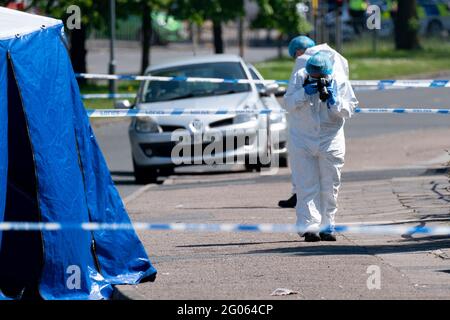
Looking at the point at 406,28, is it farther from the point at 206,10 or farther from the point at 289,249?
the point at 289,249

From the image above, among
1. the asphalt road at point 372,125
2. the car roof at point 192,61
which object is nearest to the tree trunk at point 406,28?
the asphalt road at point 372,125

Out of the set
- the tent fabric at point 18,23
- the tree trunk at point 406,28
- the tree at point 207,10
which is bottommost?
the tree trunk at point 406,28

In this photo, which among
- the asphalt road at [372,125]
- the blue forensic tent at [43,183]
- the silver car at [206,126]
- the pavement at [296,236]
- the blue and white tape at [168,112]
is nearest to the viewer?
the blue forensic tent at [43,183]

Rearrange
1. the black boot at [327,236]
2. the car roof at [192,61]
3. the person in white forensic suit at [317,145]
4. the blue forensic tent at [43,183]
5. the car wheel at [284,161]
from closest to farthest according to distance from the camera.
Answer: the blue forensic tent at [43,183] → the person in white forensic suit at [317,145] → the black boot at [327,236] → the car wheel at [284,161] → the car roof at [192,61]

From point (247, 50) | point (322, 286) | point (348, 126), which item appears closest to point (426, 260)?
point (322, 286)

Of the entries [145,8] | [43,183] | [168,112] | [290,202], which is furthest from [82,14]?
[43,183]

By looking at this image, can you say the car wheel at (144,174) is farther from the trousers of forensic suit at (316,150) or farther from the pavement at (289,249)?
the trousers of forensic suit at (316,150)

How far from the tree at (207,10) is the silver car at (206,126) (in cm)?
1694

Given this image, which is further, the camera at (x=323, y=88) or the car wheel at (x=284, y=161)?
the car wheel at (x=284, y=161)

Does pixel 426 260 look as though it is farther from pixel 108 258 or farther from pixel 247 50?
pixel 247 50

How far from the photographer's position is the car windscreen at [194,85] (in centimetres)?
1747

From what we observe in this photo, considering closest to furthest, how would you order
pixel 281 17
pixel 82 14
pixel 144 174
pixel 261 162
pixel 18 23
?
pixel 18 23, pixel 144 174, pixel 261 162, pixel 82 14, pixel 281 17

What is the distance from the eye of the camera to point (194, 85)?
57.7 ft

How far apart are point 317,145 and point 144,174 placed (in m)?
6.92
